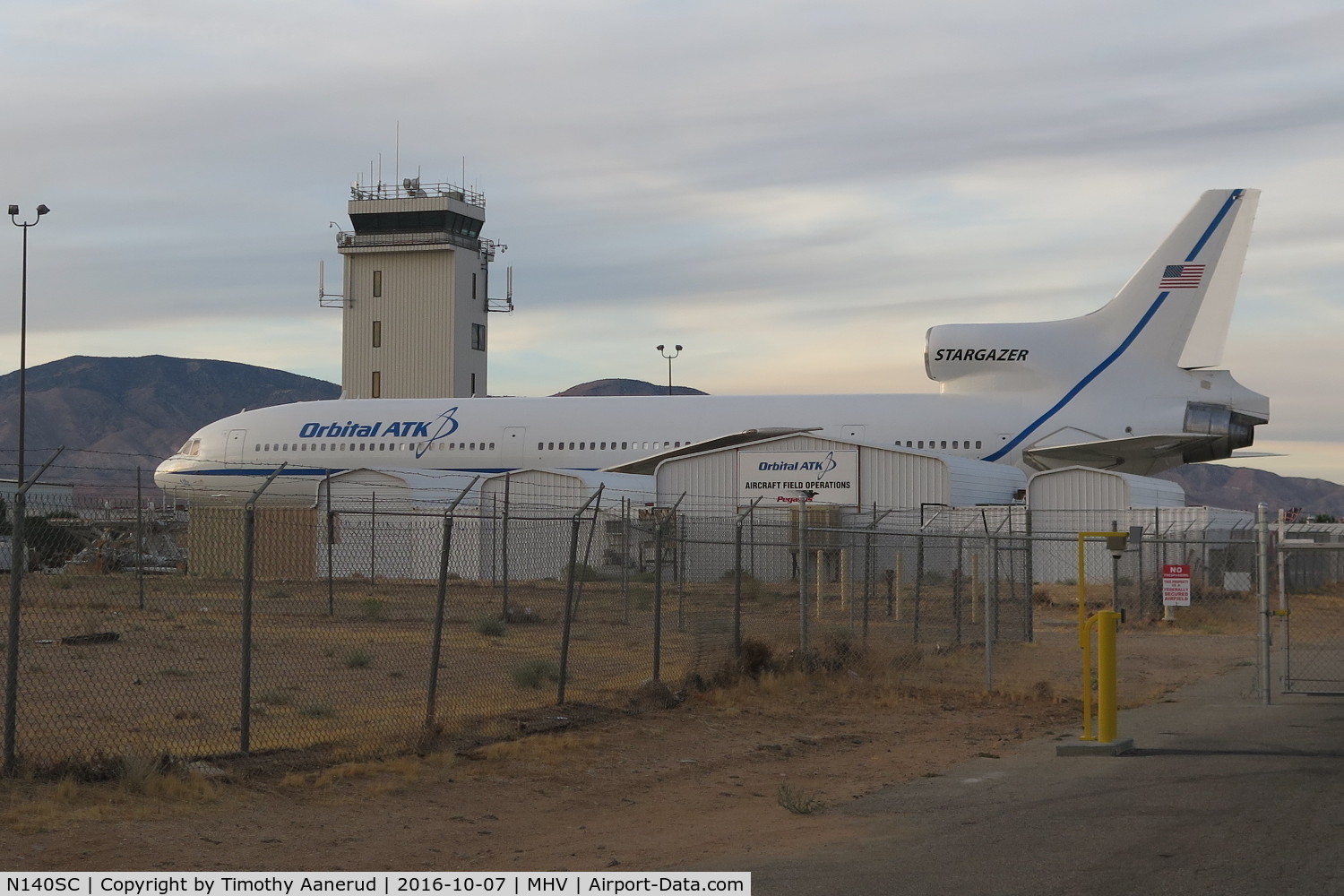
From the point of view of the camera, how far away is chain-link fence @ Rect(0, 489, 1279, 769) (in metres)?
13.4

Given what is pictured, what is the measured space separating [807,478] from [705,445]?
4054 millimetres

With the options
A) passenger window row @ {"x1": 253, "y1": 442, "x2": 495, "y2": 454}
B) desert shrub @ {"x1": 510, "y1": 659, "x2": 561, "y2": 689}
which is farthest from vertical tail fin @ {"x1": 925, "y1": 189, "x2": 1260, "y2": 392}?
desert shrub @ {"x1": 510, "y1": 659, "x2": 561, "y2": 689}

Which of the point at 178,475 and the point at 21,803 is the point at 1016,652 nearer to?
the point at 21,803

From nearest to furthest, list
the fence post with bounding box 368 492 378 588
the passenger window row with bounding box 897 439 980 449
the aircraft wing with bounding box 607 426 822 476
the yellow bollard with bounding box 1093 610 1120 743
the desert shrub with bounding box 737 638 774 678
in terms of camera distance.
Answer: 1. the yellow bollard with bounding box 1093 610 1120 743
2. the desert shrub with bounding box 737 638 774 678
3. the fence post with bounding box 368 492 378 588
4. the aircraft wing with bounding box 607 426 822 476
5. the passenger window row with bounding box 897 439 980 449

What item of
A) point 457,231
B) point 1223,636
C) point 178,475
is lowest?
point 1223,636

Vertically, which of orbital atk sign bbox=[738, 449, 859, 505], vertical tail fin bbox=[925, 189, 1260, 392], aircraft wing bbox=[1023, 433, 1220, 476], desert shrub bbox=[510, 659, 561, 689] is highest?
vertical tail fin bbox=[925, 189, 1260, 392]

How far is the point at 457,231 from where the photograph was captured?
76188 mm

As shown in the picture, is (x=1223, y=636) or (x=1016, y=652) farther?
(x=1223, y=636)

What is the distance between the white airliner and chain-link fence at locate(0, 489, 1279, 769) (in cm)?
405

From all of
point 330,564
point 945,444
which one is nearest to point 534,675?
point 330,564

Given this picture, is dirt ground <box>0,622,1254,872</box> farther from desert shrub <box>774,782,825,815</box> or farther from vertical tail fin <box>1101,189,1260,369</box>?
vertical tail fin <box>1101,189,1260,369</box>

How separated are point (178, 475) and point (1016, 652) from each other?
33.5 m

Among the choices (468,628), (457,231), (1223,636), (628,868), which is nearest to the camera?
(628,868)

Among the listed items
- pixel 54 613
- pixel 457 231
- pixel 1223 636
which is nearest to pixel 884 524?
pixel 1223 636
